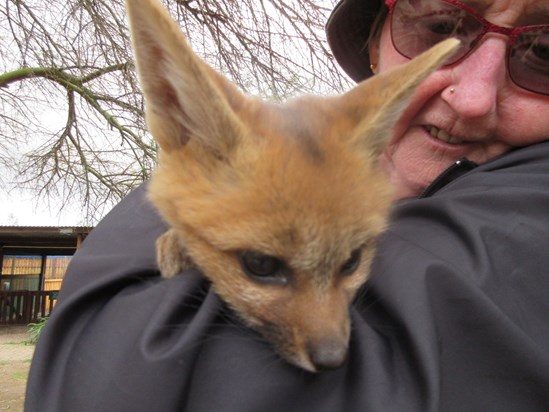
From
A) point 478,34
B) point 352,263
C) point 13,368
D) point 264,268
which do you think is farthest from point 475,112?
point 13,368

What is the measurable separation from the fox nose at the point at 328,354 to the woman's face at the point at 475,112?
1.35 meters

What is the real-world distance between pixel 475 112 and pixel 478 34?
0.35m

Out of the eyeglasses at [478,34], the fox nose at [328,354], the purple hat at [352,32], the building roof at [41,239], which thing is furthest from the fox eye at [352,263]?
the building roof at [41,239]

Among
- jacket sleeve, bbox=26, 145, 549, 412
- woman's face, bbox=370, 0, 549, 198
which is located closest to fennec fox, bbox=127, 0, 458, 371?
jacket sleeve, bbox=26, 145, 549, 412

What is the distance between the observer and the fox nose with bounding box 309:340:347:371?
1.49 m

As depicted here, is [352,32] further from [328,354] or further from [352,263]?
[328,354]

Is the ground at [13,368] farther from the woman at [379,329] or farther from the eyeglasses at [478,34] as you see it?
the eyeglasses at [478,34]

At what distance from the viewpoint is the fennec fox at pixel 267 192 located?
1715mm

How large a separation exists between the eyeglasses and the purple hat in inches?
25.0

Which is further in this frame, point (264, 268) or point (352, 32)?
point (352, 32)

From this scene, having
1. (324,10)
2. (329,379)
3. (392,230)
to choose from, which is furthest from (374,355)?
(324,10)

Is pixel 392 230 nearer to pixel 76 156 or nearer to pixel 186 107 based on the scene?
pixel 186 107

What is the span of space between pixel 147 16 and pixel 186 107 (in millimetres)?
387

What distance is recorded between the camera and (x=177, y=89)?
6.04ft
